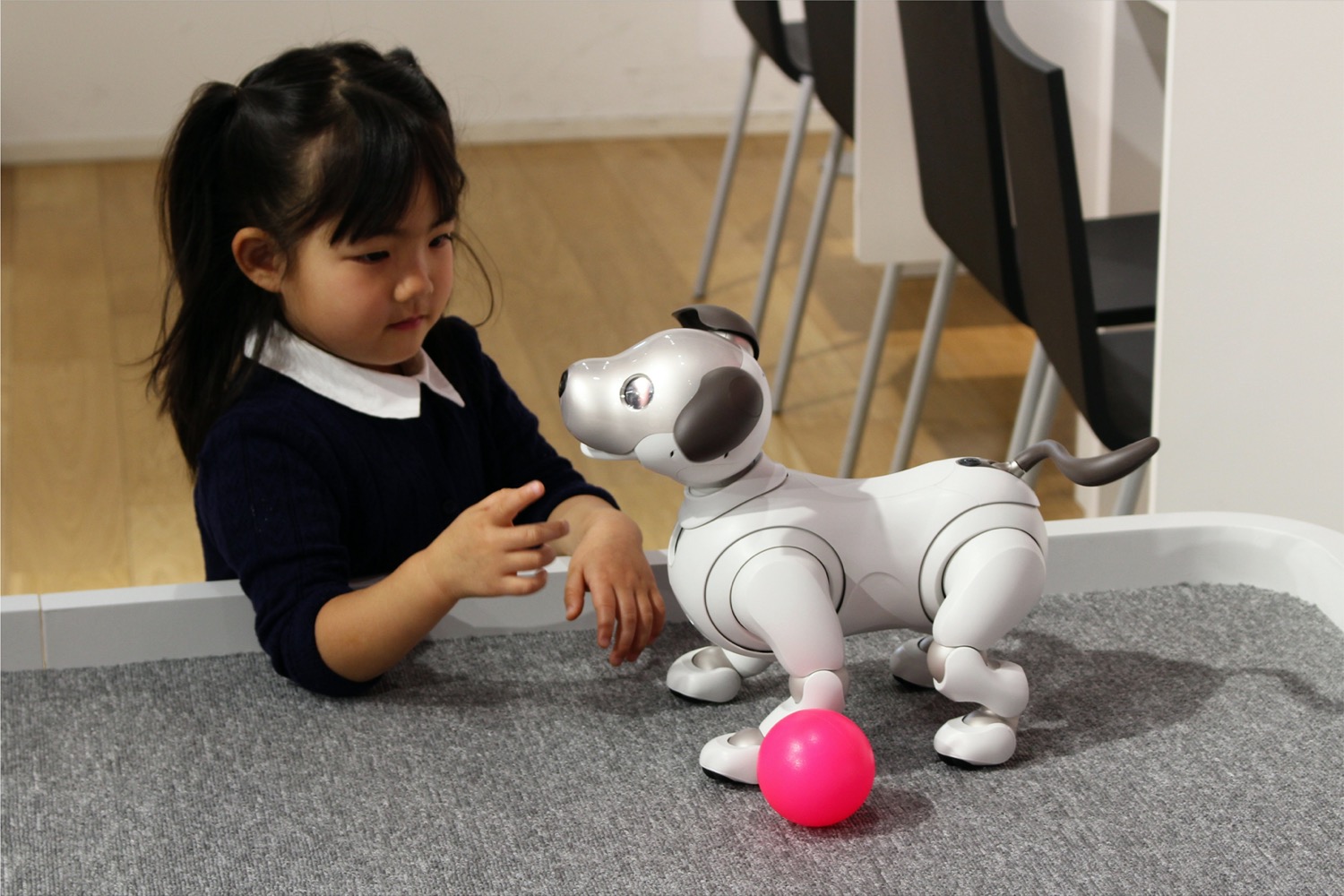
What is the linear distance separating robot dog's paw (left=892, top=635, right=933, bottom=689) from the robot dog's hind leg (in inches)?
1.8

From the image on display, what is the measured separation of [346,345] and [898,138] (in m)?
1.07

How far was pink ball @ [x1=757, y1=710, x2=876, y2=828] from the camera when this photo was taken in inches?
19.9

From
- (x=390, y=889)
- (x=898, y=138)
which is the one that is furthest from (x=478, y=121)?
(x=390, y=889)

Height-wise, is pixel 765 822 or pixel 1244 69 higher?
pixel 1244 69

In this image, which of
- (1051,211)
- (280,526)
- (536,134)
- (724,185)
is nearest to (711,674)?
(280,526)

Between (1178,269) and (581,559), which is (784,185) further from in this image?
(581,559)

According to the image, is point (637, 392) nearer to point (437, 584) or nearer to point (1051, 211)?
point (437, 584)

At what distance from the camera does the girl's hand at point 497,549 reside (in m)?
0.58

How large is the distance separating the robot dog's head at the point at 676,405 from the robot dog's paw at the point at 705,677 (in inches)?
4.2

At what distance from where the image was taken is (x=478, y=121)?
2.56 m

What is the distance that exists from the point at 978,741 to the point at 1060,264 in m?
0.64

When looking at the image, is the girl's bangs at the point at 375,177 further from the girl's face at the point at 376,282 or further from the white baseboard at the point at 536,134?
the white baseboard at the point at 536,134


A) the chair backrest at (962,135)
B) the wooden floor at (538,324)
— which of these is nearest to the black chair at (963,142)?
the chair backrest at (962,135)

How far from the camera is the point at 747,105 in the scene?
2459 mm
